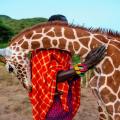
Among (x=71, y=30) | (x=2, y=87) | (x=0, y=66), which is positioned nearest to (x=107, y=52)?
(x=71, y=30)

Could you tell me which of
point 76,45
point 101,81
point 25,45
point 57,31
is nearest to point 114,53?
point 101,81

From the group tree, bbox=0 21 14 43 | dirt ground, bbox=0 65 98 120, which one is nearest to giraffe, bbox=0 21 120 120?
dirt ground, bbox=0 65 98 120

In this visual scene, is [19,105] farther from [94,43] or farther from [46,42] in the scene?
[94,43]

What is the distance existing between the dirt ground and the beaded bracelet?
3725mm

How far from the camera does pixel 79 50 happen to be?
4.46 m

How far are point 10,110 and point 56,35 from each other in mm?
4335

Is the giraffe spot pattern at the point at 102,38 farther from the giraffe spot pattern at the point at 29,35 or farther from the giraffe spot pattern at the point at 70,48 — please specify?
the giraffe spot pattern at the point at 29,35

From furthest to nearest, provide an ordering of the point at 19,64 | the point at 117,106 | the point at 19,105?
the point at 19,105 → the point at 19,64 → the point at 117,106

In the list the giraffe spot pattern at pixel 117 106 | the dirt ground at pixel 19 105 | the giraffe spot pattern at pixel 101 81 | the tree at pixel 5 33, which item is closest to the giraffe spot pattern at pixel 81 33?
the giraffe spot pattern at pixel 101 81

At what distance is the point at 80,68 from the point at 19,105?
15.6 ft

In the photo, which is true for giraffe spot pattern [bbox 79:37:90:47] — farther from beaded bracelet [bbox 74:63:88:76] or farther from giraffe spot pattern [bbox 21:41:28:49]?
giraffe spot pattern [bbox 21:41:28:49]

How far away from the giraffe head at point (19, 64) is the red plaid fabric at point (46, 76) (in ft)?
0.32

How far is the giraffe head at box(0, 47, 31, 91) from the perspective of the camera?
15.7 ft

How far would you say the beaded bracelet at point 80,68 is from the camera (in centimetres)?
432
